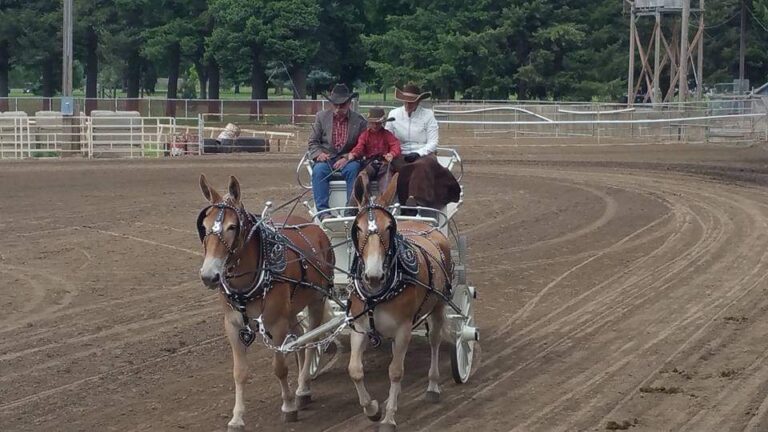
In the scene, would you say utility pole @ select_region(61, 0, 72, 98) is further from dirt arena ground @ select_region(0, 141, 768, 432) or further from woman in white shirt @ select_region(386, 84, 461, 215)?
woman in white shirt @ select_region(386, 84, 461, 215)

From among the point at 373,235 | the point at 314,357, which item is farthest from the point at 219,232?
the point at 314,357

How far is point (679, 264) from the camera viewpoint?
16.0 meters

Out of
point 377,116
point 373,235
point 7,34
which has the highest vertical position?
point 7,34

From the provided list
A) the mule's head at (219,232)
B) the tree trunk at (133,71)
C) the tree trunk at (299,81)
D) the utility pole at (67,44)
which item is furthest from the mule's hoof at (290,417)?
the tree trunk at (133,71)

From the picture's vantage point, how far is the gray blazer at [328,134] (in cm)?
1084

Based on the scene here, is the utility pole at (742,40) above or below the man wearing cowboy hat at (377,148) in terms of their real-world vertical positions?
above

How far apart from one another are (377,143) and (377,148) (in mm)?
48

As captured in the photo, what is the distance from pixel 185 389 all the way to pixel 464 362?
234 centimetres

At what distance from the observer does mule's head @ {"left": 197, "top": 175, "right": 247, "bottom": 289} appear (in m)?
7.47

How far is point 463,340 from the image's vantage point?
952cm

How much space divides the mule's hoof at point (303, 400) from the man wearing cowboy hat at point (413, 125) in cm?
298

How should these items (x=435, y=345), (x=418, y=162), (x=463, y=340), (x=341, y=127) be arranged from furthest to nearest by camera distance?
(x=341, y=127) → (x=418, y=162) → (x=463, y=340) → (x=435, y=345)

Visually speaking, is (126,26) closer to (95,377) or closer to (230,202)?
(95,377)

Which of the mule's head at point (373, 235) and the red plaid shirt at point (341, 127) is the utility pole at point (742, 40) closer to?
the red plaid shirt at point (341, 127)
